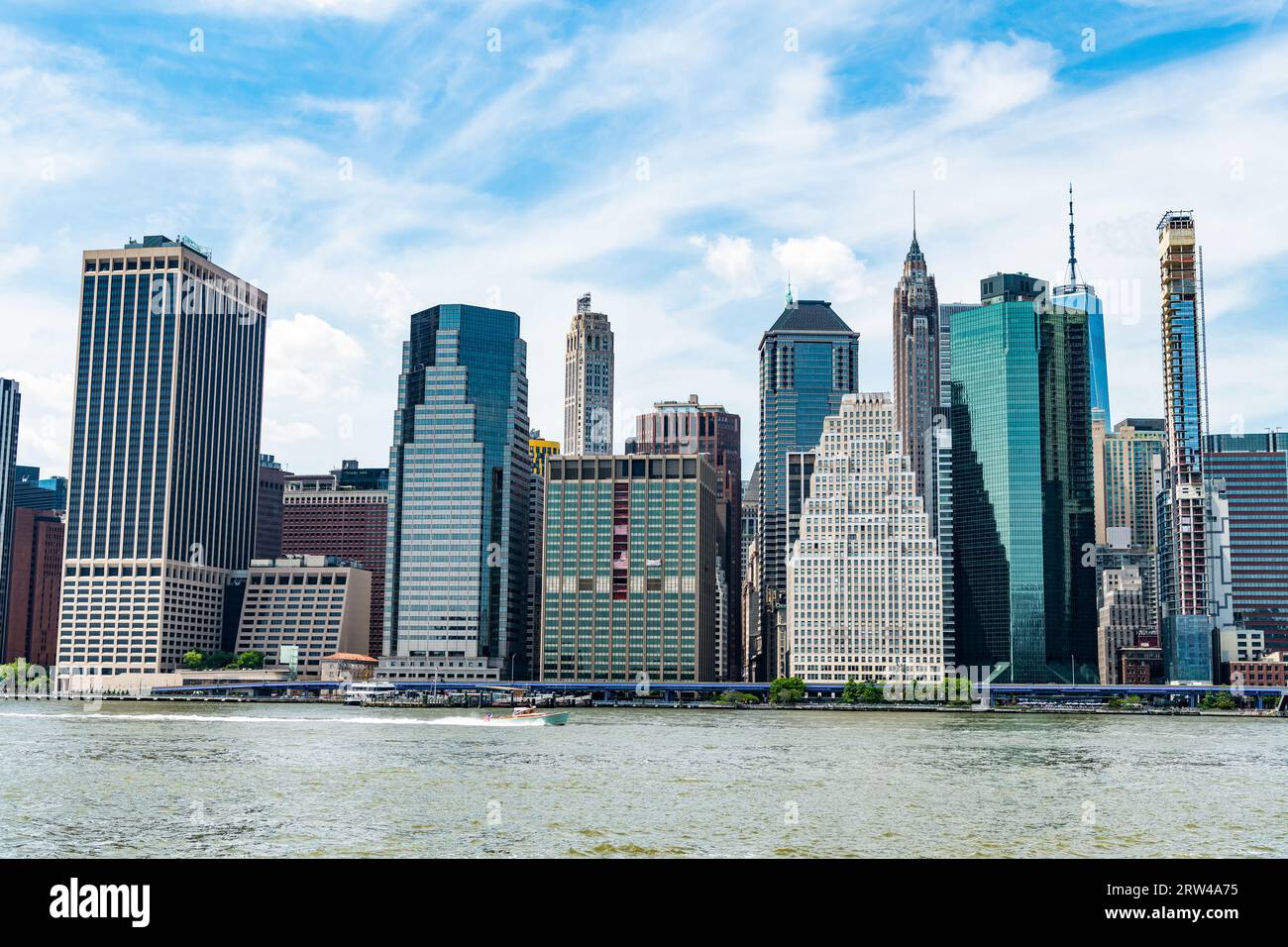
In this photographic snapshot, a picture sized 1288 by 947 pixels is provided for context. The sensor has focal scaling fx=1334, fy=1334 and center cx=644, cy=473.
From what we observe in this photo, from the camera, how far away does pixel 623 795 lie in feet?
222

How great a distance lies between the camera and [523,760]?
3629 inches

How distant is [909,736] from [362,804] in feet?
275

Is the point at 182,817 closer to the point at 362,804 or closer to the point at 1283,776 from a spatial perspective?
the point at 362,804

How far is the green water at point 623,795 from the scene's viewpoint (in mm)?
49844

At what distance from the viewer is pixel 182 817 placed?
184ft

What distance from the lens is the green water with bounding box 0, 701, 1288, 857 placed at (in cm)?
4984

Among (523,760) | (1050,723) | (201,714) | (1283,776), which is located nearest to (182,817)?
(523,760)

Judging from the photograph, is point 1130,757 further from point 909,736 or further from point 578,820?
point 578,820
